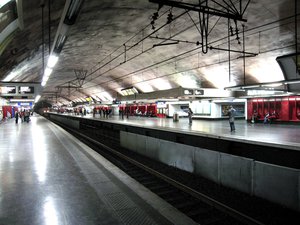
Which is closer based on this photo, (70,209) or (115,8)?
(70,209)

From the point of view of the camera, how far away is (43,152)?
9.38 metres

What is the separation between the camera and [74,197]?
15.6 ft

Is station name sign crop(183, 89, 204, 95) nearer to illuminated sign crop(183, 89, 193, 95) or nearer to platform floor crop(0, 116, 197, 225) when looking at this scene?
illuminated sign crop(183, 89, 193, 95)

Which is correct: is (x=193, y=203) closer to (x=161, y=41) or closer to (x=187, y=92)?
(x=161, y=41)

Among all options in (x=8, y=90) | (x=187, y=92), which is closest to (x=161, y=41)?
Result: (x=187, y=92)

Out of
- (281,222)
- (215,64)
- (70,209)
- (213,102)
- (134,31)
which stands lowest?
(281,222)

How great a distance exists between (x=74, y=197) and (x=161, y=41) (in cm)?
1595

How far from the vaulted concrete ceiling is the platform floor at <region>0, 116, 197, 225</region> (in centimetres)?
514

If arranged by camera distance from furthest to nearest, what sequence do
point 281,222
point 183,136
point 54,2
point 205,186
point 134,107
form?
1. point 134,107
2. point 183,136
3. point 54,2
4. point 205,186
5. point 281,222

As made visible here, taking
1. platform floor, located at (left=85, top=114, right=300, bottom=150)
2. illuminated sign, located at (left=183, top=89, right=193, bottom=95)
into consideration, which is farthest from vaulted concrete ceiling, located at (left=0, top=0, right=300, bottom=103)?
platform floor, located at (left=85, top=114, right=300, bottom=150)

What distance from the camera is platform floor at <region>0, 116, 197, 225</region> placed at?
391cm

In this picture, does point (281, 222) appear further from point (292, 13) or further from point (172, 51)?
point (172, 51)

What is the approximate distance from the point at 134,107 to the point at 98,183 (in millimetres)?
42994

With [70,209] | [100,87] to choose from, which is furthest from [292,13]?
[100,87]
